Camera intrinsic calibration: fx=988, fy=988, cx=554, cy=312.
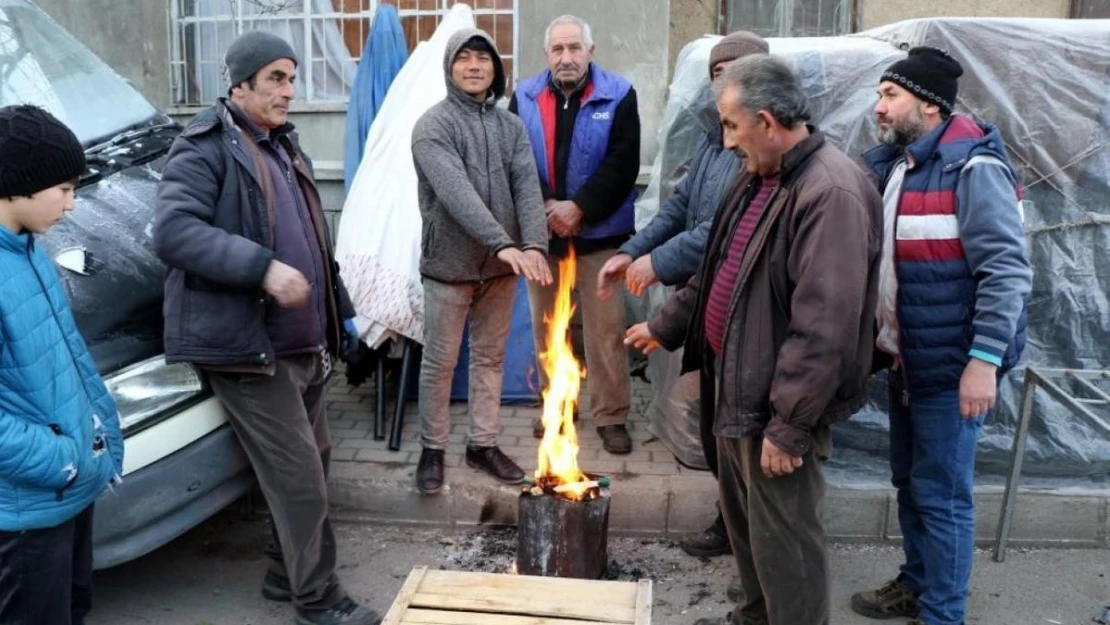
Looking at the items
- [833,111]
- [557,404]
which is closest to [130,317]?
[557,404]

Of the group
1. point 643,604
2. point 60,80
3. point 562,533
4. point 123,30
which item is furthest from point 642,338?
point 123,30

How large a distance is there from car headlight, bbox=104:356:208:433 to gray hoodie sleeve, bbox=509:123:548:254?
162 centimetres

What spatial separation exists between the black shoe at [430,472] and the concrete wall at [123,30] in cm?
449

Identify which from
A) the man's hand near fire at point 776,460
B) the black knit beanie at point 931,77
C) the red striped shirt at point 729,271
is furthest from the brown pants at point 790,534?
the black knit beanie at point 931,77

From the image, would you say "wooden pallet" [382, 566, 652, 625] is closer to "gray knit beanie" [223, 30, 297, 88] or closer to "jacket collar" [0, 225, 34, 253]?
"jacket collar" [0, 225, 34, 253]

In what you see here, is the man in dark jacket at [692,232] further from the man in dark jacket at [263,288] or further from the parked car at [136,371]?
the parked car at [136,371]

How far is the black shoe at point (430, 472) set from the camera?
4.73 metres

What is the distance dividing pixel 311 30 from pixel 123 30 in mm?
1465

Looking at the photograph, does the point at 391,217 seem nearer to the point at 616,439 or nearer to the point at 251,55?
the point at 616,439

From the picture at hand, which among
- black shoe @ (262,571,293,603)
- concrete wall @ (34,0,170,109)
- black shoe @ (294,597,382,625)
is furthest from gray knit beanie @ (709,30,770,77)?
concrete wall @ (34,0,170,109)

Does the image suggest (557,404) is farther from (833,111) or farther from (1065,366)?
(1065,366)

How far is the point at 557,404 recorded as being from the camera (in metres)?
4.50

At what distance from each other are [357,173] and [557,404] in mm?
2159

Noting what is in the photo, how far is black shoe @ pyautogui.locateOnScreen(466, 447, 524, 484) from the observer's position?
477 cm
